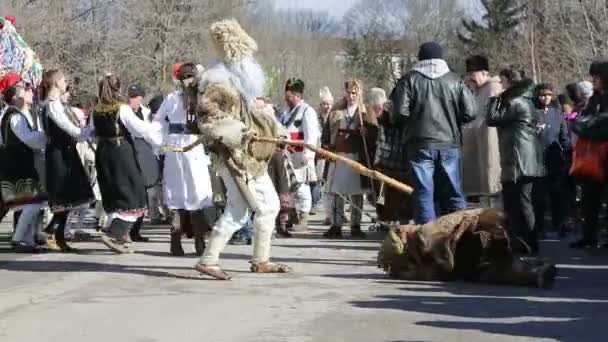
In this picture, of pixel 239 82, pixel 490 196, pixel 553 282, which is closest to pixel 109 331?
pixel 239 82

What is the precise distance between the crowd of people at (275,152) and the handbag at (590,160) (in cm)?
2

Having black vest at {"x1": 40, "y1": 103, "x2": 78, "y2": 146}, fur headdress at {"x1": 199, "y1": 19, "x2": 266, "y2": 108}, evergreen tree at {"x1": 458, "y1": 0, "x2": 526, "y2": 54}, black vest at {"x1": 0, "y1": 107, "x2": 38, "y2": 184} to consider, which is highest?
evergreen tree at {"x1": 458, "y1": 0, "x2": 526, "y2": 54}

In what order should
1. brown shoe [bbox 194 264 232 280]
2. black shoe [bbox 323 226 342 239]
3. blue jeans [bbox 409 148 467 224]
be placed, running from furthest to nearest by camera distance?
1. black shoe [bbox 323 226 342 239]
2. blue jeans [bbox 409 148 467 224]
3. brown shoe [bbox 194 264 232 280]

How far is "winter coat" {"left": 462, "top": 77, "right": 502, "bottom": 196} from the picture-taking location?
13.5 m

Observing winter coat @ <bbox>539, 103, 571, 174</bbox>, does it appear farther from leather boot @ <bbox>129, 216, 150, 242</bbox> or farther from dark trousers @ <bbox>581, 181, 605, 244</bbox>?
leather boot @ <bbox>129, 216, 150, 242</bbox>

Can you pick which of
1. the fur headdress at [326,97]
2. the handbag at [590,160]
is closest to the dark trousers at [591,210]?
the handbag at [590,160]

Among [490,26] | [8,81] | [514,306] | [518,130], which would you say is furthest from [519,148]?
[490,26]

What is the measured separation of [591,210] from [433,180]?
2.64 meters

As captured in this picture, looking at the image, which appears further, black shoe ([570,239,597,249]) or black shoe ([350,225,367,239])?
black shoe ([350,225,367,239])

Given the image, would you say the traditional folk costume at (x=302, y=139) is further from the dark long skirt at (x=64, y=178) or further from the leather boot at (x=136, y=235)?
the dark long skirt at (x=64, y=178)

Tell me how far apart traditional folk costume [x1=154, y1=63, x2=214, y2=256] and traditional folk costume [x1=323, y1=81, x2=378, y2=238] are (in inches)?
106

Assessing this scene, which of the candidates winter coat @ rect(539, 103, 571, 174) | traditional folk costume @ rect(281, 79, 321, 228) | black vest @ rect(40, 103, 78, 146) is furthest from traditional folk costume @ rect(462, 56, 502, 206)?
black vest @ rect(40, 103, 78, 146)

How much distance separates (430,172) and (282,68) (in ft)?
189

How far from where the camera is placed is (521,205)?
461 inches
